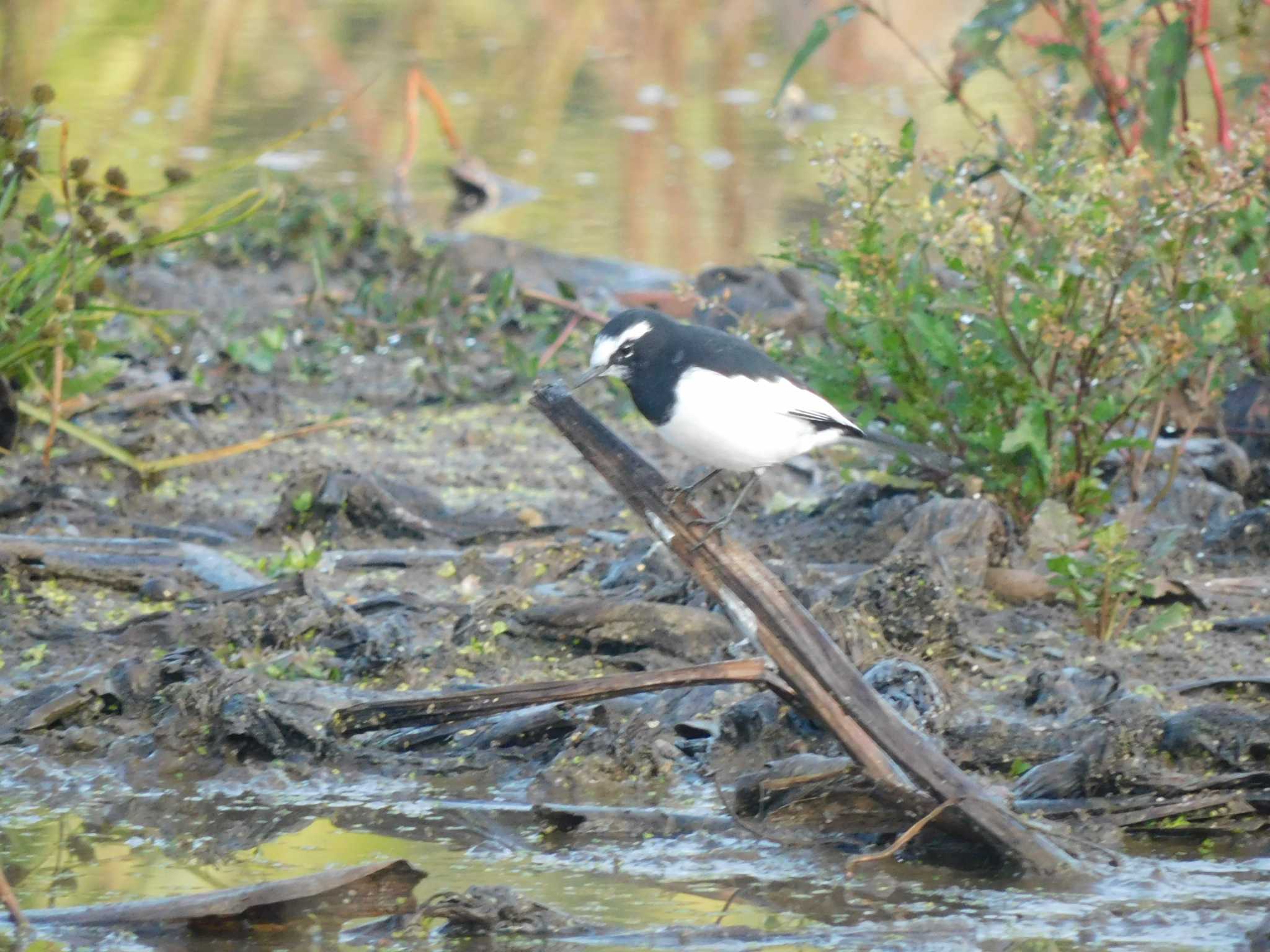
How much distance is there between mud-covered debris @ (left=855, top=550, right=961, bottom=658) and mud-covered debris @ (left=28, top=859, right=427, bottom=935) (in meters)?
1.66

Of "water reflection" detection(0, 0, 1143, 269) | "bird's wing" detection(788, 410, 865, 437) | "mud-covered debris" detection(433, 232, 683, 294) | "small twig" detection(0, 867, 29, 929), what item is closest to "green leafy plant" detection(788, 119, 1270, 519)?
"bird's wing" detection(788, 410, 865, 437)

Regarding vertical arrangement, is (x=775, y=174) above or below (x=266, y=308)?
above

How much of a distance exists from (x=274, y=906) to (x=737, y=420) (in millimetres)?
1384

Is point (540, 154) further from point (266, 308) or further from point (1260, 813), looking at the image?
point (1260, 813)

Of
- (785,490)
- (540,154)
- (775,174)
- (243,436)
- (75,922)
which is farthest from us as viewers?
(540,154)

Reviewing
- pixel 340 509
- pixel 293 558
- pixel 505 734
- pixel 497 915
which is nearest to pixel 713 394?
pixel 505 734

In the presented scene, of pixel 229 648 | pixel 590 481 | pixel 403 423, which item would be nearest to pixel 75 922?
pixel 229 648

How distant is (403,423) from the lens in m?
6.89

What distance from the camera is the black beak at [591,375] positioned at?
398 cm

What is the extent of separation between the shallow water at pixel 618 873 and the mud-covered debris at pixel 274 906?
0.05m

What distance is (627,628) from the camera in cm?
456

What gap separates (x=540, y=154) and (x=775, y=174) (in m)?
1.73

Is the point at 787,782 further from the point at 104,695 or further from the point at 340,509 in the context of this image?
the point at 340,509

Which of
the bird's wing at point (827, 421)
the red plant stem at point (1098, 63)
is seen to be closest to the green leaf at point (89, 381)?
the bird's wing at point (827, 421)
